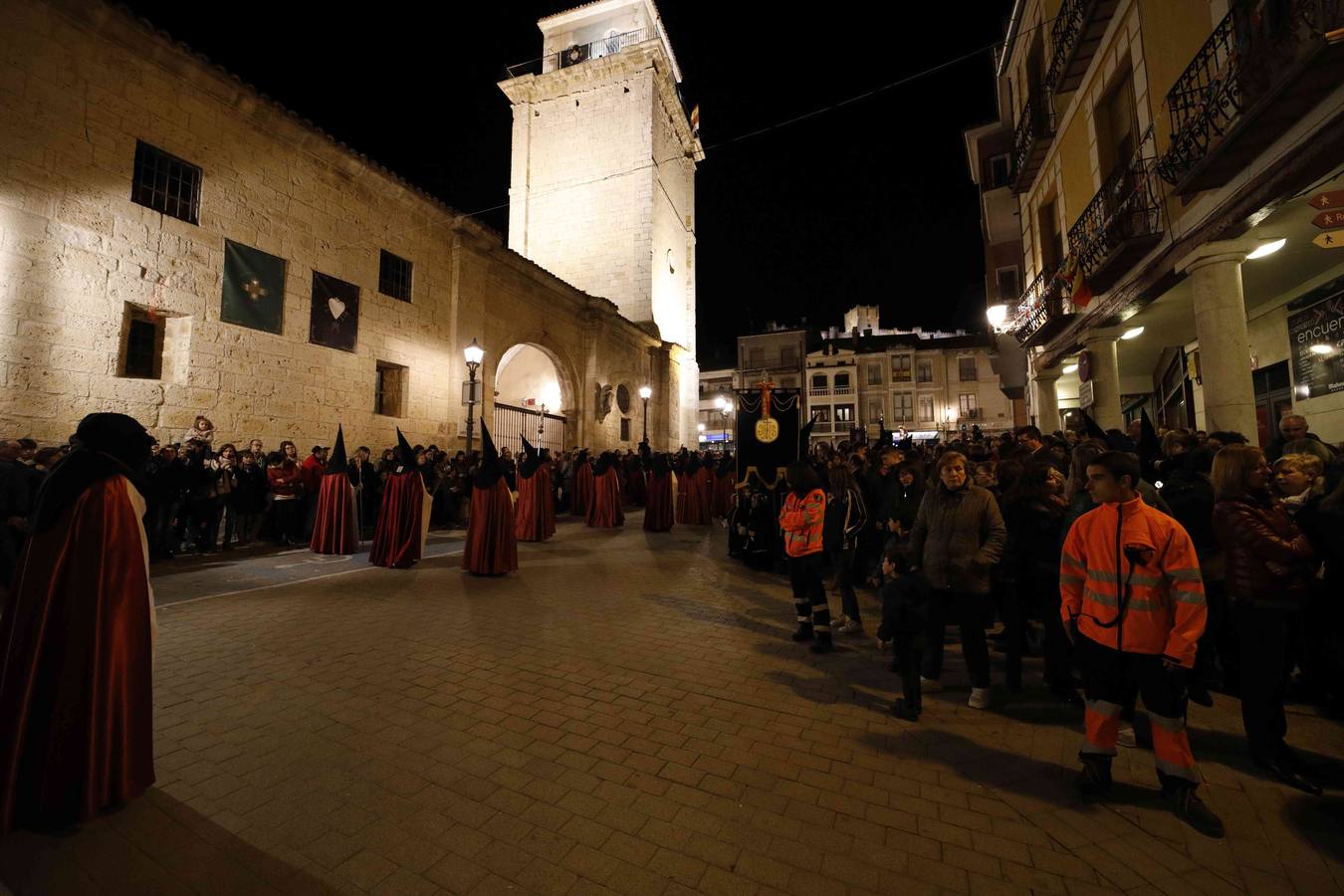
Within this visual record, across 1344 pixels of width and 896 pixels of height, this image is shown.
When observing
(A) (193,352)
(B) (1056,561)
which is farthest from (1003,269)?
(A) (193,352)

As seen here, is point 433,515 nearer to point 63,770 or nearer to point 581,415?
point 581,415

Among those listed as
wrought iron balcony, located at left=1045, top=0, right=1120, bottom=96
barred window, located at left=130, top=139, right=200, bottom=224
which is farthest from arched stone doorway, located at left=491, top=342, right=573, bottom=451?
wrought iron balcony, located at left=1045, top=0, right=1120, bottom=96

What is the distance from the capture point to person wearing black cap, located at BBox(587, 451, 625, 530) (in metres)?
13.9

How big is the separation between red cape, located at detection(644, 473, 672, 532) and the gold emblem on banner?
4.34m

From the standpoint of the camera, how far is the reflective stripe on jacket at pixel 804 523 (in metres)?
4.96

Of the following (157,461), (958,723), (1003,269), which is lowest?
(958,723)

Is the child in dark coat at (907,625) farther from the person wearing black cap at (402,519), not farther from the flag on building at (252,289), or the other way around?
the flag on building at (252,289)

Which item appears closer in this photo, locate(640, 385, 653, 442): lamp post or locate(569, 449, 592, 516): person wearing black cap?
locate(569, 449, 592, 516): person wearing black cap

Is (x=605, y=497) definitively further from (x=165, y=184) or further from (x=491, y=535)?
(x=165, y=184)

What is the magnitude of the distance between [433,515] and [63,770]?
455 inches

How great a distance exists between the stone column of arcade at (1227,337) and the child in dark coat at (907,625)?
20.4 ft

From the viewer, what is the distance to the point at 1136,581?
9.04ft

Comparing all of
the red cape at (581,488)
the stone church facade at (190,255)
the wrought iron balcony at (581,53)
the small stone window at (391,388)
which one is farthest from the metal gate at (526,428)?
the wrought iron balcony at (581,53)

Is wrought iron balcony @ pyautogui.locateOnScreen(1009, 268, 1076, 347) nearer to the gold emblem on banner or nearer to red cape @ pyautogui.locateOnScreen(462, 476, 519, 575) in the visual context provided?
the gold emblem on banner
